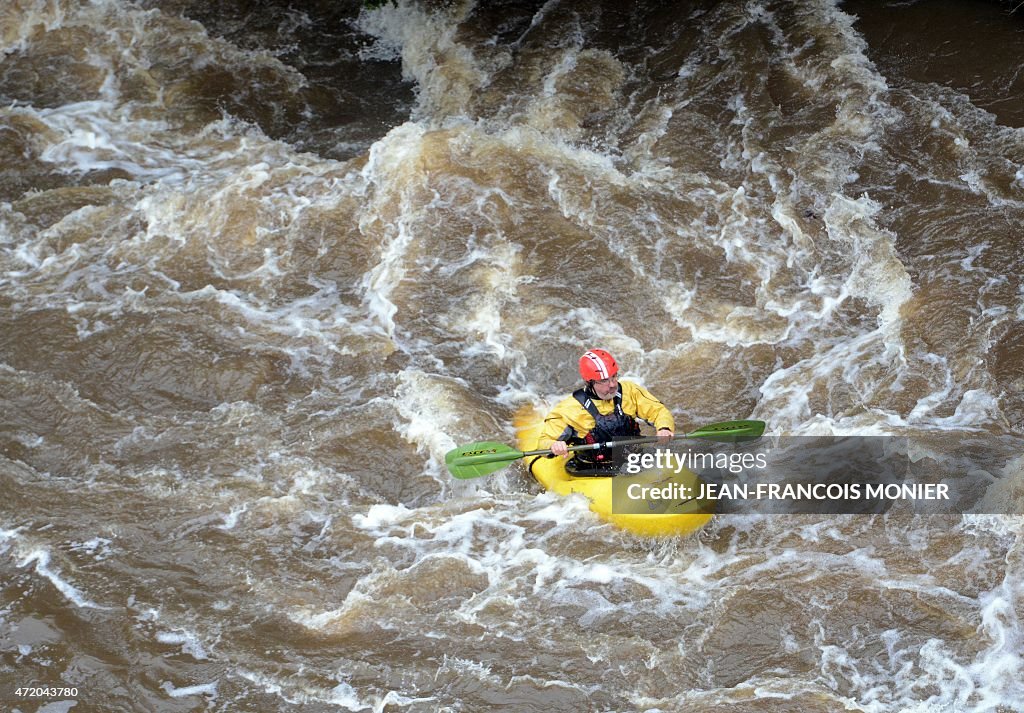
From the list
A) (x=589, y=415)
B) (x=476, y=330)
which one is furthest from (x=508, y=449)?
(x=476, y=330)

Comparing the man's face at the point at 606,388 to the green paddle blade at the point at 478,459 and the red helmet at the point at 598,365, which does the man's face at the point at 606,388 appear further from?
the green paddle blade at the point at 478,459

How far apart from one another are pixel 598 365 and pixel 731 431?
3.10 ft

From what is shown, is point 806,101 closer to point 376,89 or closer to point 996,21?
point 996,21

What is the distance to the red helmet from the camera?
6.79m

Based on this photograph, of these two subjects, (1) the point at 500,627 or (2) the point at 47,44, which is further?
(2) the point at 47,44

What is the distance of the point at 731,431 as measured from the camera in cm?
683

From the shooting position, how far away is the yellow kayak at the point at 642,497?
21.0 feet

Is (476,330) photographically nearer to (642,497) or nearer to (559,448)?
(559,448)

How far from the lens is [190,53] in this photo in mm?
11992

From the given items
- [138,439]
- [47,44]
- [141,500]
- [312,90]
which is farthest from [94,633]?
[47,44]

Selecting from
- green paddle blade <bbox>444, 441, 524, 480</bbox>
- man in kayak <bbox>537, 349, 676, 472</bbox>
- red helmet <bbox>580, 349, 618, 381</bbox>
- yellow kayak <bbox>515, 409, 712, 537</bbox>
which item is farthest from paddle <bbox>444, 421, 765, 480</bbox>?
red helmet <bbox>580, 349, 618, 381</bbox>

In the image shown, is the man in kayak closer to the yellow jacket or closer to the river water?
the yellow jacket

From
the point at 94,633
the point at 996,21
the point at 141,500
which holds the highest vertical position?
the point at 996,21

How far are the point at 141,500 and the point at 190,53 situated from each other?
683cm
